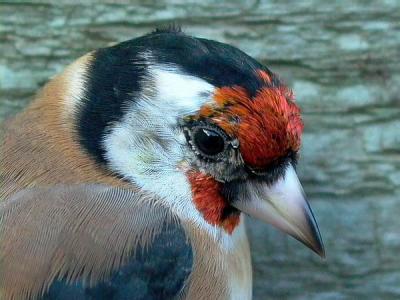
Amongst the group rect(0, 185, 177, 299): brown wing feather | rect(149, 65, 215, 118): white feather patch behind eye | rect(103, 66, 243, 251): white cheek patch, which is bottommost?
rect(0, 185, 177, 299): brown wing feather

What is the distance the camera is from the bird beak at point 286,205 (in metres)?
2.06

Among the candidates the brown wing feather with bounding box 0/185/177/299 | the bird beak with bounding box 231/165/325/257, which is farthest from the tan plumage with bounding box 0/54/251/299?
the bird beak with bounding box 231/165/325/257

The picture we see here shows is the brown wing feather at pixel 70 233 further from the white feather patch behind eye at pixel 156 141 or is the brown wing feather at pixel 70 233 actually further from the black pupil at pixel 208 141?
the black pupil at pixel 208 141

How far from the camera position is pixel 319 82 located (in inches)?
92.6

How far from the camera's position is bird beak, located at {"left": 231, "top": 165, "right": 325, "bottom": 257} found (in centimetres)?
206

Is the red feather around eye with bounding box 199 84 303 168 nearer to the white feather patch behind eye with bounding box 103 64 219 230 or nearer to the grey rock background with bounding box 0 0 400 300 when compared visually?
the white feather patch behind eye with bounding box 103 64 219 230

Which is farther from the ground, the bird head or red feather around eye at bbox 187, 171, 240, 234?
the bird head

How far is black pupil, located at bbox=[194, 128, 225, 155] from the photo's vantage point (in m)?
2.00

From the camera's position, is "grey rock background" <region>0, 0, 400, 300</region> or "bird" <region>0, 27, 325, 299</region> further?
"grey rock background" <region>0, 0, 400, 300</region>

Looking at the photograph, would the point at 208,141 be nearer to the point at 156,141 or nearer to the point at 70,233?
the point at 156,141

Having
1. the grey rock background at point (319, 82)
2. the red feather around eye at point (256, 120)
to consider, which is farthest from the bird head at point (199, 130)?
the grey rock background at point (319, 82)

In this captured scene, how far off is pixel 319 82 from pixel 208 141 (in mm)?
447

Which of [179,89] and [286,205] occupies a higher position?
[179,89]

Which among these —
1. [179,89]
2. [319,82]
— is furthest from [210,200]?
[319,82]
